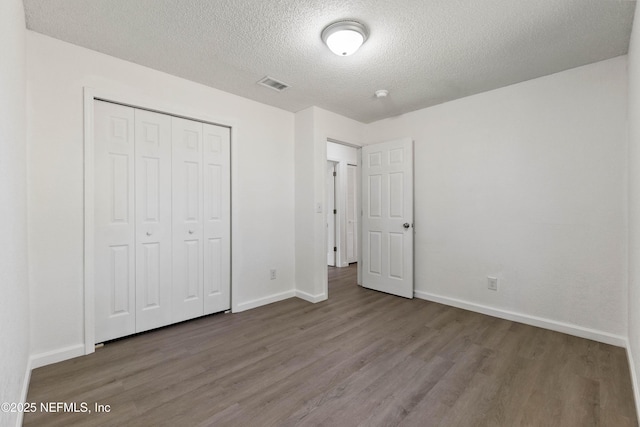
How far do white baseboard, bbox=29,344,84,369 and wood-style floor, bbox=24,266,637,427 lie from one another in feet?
0.21

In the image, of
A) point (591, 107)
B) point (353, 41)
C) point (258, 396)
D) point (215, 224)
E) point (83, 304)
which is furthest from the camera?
point (215, 224)

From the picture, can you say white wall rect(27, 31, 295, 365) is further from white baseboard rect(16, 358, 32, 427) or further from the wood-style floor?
the wood-style floor

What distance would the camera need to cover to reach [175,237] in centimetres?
281

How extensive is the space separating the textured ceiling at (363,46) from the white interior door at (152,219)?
592 millimetres

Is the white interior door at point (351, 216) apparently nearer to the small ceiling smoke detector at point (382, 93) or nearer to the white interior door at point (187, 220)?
the small ceiling smoke detector at point (382, 93)

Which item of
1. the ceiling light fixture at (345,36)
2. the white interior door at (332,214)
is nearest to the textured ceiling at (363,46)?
the ceiling light fixture at (345,36)

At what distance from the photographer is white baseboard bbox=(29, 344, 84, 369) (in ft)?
6.73

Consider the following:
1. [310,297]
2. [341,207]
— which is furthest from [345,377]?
[341,207]

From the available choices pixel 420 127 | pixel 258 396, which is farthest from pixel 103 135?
pixel 420 127

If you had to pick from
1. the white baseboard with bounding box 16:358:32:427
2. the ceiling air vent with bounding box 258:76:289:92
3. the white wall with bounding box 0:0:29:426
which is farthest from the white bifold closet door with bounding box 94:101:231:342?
the ceiling air vent with bounding box 258:76:289:92

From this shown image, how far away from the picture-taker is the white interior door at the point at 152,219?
259 centimetres

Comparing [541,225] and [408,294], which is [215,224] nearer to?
[408,294]

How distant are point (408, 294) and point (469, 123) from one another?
7.14ft

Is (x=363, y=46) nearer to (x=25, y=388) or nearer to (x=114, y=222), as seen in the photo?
(x=114, y=222)
